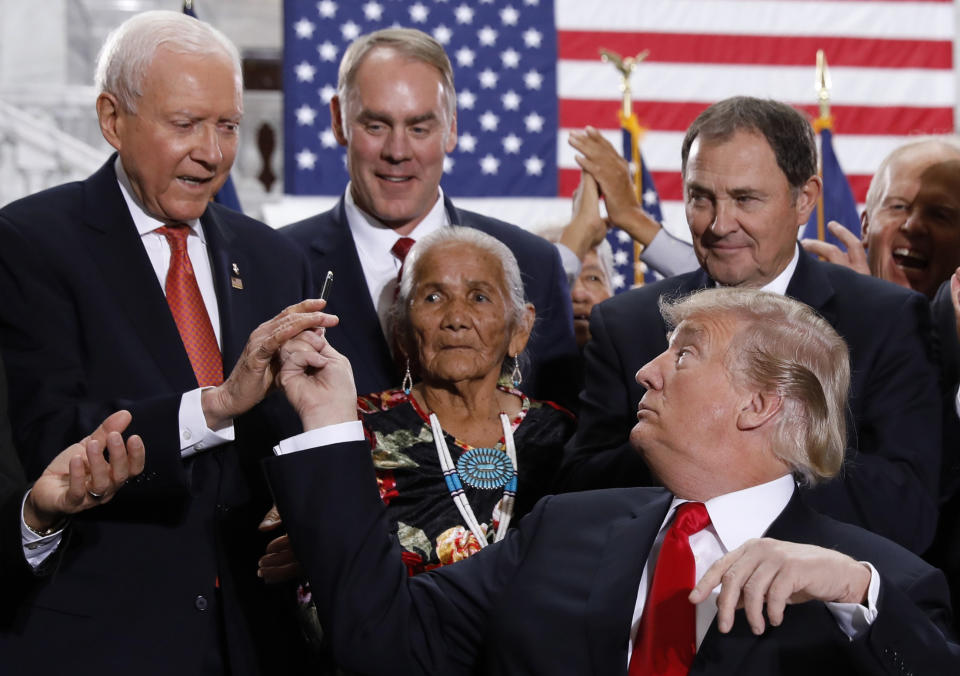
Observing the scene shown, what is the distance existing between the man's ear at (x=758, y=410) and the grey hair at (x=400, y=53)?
1.68m

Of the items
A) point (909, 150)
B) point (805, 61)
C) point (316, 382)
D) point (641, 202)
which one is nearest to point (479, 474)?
point (316, 382)

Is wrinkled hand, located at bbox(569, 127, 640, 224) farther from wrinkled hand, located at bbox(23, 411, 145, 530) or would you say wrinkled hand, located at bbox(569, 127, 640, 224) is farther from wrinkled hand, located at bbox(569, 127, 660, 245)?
wrinkled hand, located at bbox(23, 411, 145, 530)

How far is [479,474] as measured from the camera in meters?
2.79

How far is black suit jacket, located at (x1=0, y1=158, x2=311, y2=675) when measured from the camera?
247cm

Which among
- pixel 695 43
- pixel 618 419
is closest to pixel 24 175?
pixel 695 43

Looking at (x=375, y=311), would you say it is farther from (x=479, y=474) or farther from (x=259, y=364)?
(x=259, y=364)

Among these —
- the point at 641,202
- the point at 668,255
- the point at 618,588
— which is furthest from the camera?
the point at 641,202

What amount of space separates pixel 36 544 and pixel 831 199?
4291 millimetres

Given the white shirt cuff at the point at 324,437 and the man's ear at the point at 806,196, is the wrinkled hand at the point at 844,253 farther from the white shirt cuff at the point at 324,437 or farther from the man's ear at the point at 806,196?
the white shirt cuff at the point at 324,437

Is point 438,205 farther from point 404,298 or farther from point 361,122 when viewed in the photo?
point 404,298

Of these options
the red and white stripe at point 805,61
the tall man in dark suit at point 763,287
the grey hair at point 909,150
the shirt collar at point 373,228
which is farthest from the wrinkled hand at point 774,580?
the red and white stripe at point 805,61

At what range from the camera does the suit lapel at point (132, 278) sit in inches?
102

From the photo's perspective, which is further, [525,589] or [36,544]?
[36,544]

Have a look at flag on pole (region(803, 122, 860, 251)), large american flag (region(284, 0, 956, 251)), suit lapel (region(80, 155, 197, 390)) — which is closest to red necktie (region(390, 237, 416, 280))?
suit lapel (region(80, 155, 197, 390))
